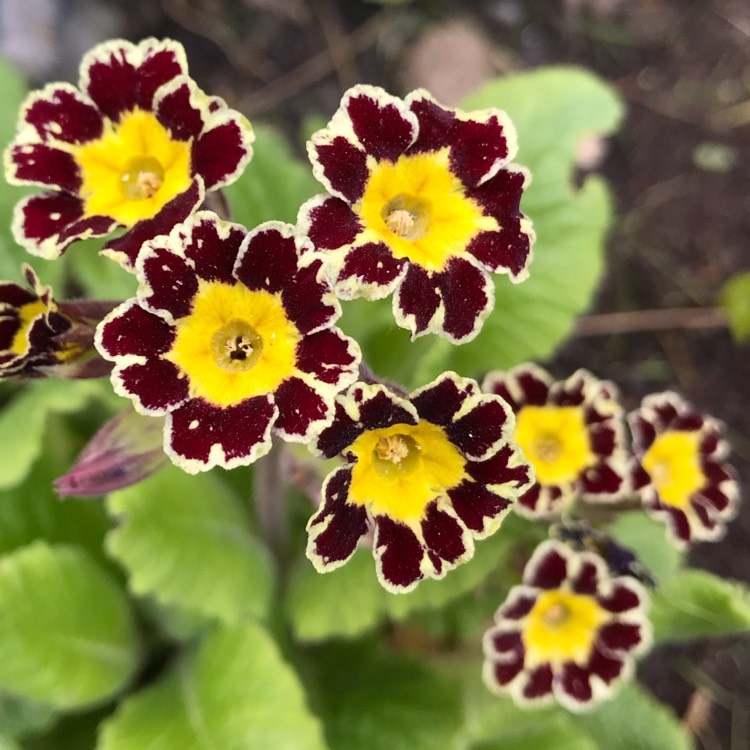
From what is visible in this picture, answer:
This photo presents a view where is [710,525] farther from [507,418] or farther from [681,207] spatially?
[681,207]

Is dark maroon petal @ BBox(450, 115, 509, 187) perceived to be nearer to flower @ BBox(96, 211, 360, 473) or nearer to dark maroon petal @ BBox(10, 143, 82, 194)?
flower @ BBox(96, 211, 360, 473)

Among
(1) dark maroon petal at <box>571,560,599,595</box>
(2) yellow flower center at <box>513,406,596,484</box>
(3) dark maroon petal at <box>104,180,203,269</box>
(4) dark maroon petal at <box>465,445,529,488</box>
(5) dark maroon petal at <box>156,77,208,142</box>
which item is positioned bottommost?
(1) dark maroon petal at <box>571,560,599,595</box>

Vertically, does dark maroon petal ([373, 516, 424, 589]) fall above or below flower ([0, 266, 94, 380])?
below

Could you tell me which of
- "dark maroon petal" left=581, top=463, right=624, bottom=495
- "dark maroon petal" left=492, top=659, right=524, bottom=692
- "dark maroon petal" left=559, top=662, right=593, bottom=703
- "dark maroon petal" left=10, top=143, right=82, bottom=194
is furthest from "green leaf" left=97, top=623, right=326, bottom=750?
"dark maroon petal" left=10, top=143, right=82, bottom=194

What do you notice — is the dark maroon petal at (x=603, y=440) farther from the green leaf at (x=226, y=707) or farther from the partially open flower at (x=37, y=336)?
the partially open flower at (x=37, y=336)

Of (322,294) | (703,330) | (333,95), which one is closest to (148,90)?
(322,294)
